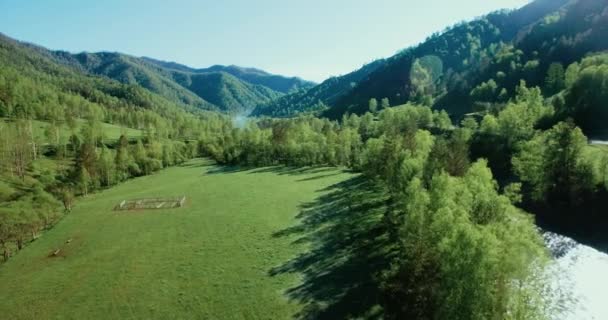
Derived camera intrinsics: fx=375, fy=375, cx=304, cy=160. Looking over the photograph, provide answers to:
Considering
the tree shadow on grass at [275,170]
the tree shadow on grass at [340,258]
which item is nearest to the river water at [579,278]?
the tree shadow on grass at [340,258]

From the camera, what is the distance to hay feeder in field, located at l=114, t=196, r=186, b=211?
101 meters

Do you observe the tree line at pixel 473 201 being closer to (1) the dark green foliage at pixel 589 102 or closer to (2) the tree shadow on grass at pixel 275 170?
(1) the dark green foliage at pixel 589 102

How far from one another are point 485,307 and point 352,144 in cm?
12274

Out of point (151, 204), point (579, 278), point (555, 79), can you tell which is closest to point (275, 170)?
point (151, 204)

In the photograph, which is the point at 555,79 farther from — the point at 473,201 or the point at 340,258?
the point at 340,258

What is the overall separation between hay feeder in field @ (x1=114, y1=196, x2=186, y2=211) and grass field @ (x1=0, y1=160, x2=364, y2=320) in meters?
→ 2.46

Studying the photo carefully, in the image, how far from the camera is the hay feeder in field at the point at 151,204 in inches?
3981

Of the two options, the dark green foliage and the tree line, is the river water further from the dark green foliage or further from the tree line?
the dark green foliage

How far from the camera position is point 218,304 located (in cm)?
5084

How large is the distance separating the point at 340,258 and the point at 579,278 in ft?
112

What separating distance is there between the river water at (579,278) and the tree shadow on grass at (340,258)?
22.5 m

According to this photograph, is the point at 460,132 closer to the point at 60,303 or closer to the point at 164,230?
the point at 164,230

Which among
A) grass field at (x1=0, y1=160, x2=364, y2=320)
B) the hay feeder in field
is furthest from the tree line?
the hay feeder in field

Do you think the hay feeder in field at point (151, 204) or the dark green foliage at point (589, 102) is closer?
the hay feeder in field at point (151, 204)
